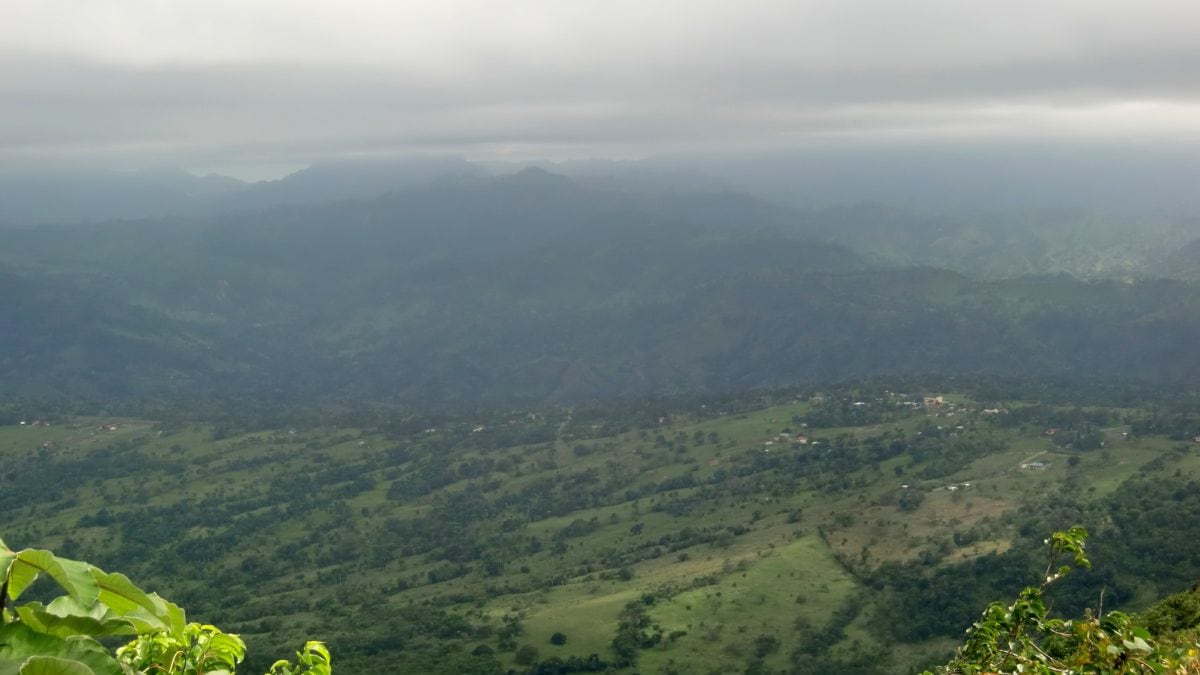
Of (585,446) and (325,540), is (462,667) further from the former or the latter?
(585,446)

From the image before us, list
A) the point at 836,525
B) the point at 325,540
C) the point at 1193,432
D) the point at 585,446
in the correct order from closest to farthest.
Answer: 1. the point at 836,525
2. the point at 1193,432
3. the point at 325,540
4. the point at 585,446

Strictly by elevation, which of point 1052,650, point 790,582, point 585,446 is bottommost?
point 585,446

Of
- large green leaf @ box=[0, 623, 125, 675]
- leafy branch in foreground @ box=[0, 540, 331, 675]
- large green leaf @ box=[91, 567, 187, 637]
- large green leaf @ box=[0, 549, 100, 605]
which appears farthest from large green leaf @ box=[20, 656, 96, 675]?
large green leaf @ box=[91, 567, 187, 637]

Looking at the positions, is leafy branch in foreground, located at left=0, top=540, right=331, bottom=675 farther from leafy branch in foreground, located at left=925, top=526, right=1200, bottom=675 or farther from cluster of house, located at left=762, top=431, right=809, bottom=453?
cluster of house, located at left=762, top=431, right=809, bottom=453

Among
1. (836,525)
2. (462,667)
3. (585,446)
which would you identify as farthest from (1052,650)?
(585,446)

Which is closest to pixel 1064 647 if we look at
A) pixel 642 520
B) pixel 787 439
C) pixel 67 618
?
pixel 67 618

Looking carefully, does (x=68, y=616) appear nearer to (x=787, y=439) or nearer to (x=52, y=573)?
(x=52, y=573)
